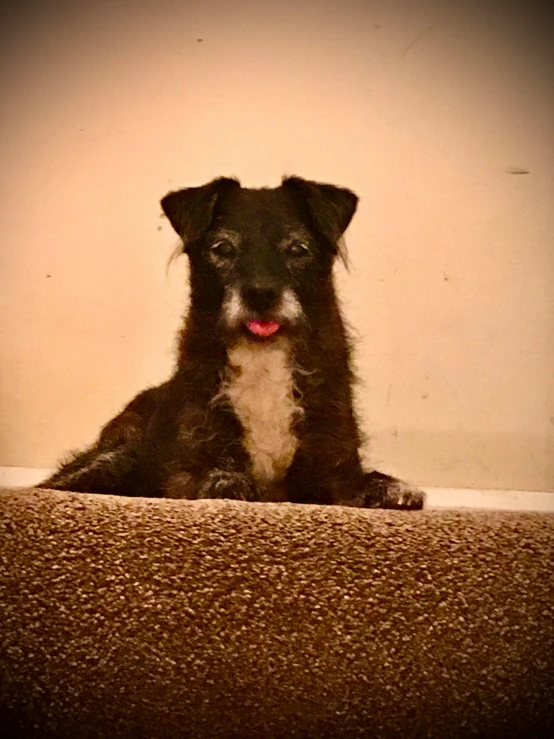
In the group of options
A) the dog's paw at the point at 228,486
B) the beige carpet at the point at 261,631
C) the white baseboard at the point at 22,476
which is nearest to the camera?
the beige carpet at the point at 261,631

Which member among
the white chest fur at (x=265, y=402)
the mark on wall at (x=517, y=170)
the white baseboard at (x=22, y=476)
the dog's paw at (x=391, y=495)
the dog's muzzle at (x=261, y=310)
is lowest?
the white baseboard at (x=22, y=476)

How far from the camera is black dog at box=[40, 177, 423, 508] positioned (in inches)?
29.7

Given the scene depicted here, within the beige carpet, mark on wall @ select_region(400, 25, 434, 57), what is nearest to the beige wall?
mark on wall @ select_region(400, 25, 434, 57)

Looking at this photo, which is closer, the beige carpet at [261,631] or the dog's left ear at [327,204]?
the beige carpet at [261,631]

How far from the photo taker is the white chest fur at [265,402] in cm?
76

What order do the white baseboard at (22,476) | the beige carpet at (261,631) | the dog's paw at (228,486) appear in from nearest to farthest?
the beige carpet at (261,631) < the dog's paw at (228,486) < the white baseboard at (22,476)

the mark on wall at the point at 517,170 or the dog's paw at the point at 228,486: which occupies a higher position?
the mark on wall at the point at 517,170

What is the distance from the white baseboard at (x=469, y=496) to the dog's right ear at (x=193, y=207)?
343 mm

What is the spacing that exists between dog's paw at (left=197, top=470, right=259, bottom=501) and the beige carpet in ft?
0.44

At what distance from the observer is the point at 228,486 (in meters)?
0.73

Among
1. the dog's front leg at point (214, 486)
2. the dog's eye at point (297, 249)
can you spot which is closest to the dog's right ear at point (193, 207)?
the dog's eye at point (297, 249)

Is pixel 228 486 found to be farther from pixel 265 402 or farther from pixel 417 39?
pixel 417 39

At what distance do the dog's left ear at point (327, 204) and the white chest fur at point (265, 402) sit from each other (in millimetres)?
158

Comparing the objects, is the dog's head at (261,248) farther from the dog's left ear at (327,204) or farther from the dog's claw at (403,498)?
the dog's claw at (403,498)
